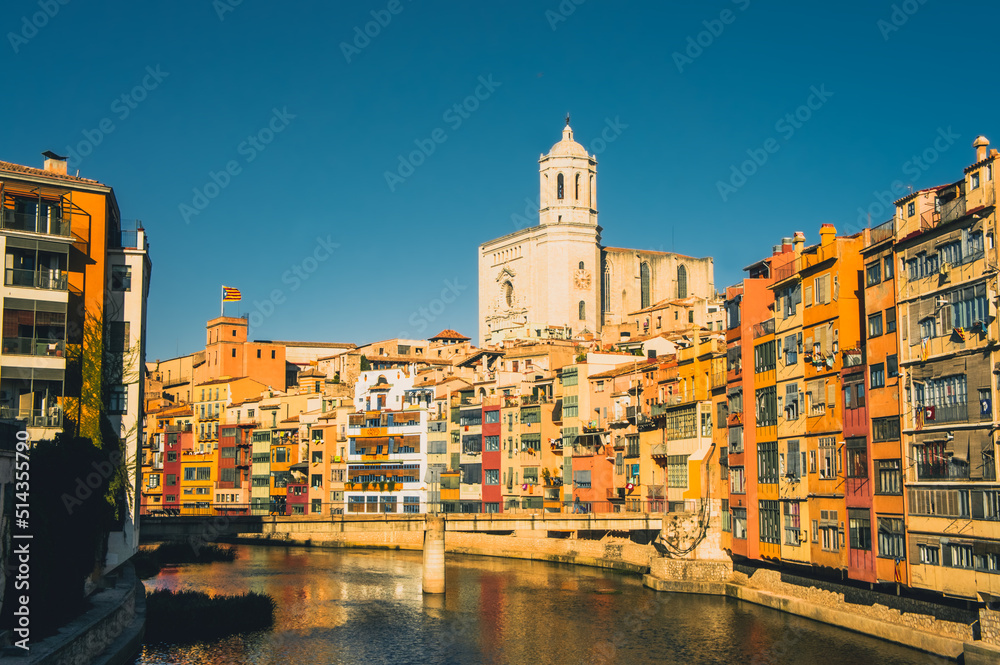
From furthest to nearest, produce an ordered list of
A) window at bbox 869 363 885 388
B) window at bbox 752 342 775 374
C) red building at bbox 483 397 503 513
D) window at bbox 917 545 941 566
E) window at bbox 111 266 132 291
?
red building at bbox 483 397 503 513 < window at bbox 752 342 775 374 < window at bbox 111 266 132 291 < window at bbox 869 363 885 388 < window at bbox 917 545 941 566

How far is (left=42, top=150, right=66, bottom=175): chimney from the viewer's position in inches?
2122

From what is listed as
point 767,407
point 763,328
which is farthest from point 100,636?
point 763,328

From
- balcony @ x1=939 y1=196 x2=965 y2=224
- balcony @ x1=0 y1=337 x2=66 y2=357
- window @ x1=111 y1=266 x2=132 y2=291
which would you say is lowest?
balcony @ x1=0 y1=337 x2=66 y2=357

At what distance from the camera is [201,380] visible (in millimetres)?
157250

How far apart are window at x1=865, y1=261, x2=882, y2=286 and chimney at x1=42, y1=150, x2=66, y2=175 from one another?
3740 cm

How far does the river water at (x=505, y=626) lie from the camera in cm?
4647

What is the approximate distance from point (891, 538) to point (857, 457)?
13.8ft

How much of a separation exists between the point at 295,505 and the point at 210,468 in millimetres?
14802

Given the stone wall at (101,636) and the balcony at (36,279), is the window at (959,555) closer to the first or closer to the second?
the stone wall at (101,636)

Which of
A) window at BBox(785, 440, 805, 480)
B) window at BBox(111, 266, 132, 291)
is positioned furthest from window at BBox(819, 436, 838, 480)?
window at BBox(111, 266, 132, 291)

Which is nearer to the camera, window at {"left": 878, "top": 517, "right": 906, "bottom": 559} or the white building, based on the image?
window at {"left": 878, "top": 517, "right": 906, "bottom": 559}

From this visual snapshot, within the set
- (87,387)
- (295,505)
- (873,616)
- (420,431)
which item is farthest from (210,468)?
(873,616)

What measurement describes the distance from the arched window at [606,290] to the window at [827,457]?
4577 inches

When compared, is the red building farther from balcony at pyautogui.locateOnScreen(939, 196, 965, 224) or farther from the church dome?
the church dome
